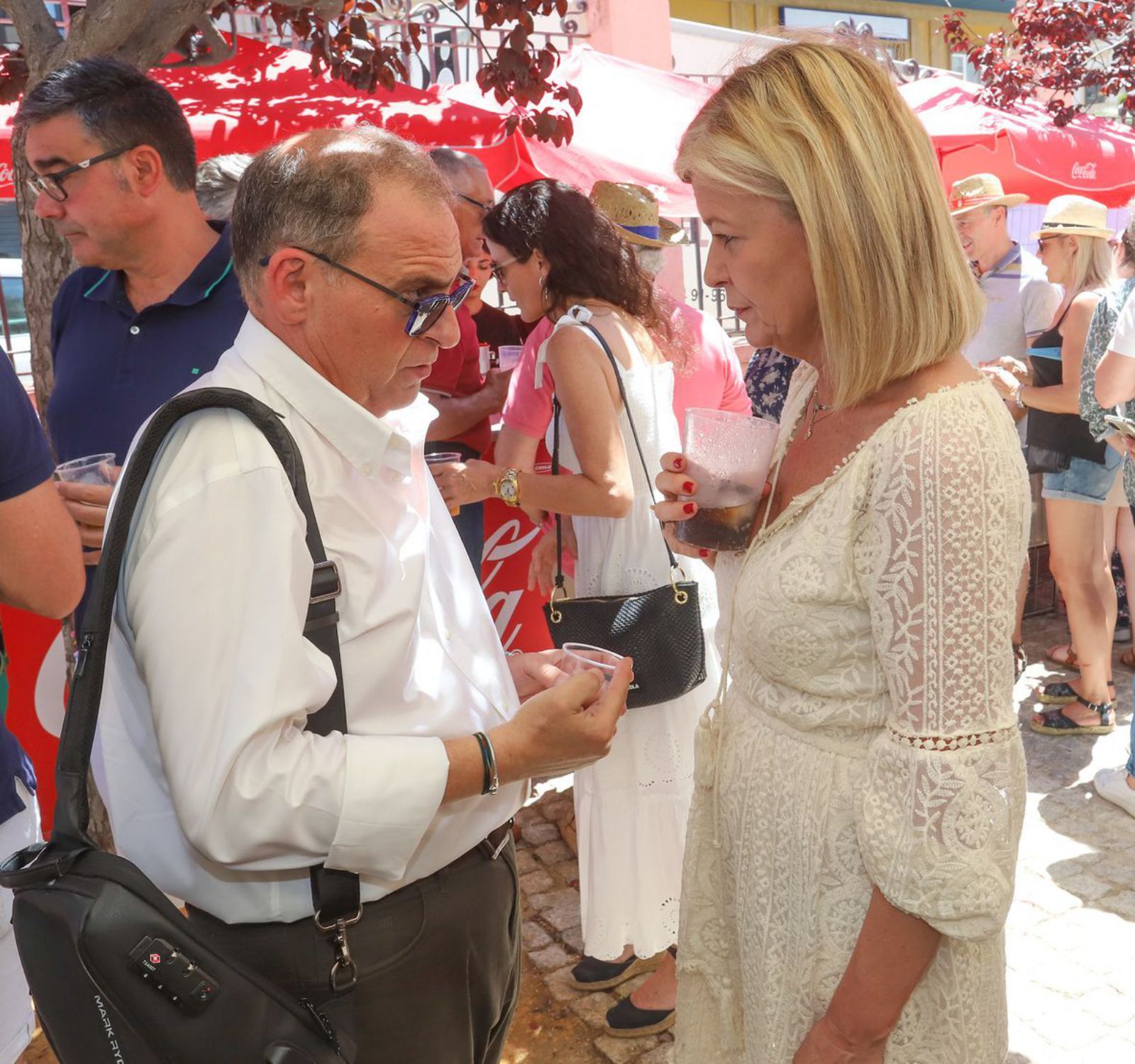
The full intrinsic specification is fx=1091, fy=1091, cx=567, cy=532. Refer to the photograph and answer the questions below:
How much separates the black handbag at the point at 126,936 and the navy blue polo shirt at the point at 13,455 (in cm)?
59

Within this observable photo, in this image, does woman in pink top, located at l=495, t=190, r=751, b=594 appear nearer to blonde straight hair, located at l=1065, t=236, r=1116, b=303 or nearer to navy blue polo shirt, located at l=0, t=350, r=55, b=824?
navy blue polo shirt, located at l=0, t=350, r=55, b=824

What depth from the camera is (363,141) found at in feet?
5.12

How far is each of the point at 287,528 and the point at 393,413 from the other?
0.64 meters

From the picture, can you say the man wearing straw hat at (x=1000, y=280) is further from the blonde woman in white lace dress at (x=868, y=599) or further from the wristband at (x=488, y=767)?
the wristband at (x=488, y=767)

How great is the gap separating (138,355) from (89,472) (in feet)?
2.18

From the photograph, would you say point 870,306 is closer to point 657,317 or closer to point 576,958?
point 657,317

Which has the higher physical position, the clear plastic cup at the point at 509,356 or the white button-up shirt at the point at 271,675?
the white button-up shirt at the point at 271,675

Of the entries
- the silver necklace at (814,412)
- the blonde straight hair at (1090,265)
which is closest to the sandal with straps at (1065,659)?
the blonde straight hair at (1090,265)

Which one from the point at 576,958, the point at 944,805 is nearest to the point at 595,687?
the point at 944,805

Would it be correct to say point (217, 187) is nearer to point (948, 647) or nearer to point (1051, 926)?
point (948, 647)

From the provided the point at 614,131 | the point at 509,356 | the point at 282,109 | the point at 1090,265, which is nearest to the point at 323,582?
the point at 509,356

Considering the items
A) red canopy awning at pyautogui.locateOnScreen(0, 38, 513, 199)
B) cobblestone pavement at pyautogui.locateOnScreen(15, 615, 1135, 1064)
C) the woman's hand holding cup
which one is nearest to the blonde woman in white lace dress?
the woman's hand holding cup

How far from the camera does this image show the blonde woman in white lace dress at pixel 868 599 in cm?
146

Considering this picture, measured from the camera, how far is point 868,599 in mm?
1537
